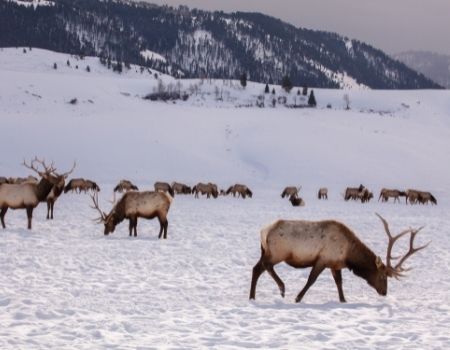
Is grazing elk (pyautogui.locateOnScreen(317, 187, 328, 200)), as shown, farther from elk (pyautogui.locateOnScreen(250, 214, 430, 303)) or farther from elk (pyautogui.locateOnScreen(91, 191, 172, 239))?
elk (pyautogui.locateOnScreen(250, 214, 430, 303))

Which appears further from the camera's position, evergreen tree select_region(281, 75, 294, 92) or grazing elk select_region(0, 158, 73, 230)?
evergreen tree select_region(281, 75, 294, 92)

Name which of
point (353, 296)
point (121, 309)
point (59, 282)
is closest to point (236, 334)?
point (121, 309)

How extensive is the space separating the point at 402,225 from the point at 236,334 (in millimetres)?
17432

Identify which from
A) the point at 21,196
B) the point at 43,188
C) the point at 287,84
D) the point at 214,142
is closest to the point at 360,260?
the point at 21,196

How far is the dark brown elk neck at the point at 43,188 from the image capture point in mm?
17372

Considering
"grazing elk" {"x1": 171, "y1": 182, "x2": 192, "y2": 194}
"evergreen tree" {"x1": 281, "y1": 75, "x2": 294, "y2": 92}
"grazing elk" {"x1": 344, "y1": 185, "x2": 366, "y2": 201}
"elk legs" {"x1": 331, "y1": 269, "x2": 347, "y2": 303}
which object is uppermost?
"evergreen tree" {"x1": 281, "y1": 75, "x2": 294, "y2": 92}

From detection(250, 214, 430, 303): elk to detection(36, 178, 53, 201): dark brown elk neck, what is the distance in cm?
1013

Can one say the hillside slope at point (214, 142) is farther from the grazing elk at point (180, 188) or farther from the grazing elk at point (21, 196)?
the grazing elk at point (21, 196)

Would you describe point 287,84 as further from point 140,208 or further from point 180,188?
point 140,208

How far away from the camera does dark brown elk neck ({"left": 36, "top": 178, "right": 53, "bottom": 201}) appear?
17372 millimetres

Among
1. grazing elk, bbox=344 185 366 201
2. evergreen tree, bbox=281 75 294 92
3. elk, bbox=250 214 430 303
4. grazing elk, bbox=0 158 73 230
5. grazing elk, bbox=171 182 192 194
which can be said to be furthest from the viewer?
evergreen tree, bbox=281 75 294 92

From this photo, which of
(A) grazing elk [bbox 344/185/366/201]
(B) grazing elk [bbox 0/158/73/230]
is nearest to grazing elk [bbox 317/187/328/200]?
(A) grazing elk [bbox 344/185/366/201]

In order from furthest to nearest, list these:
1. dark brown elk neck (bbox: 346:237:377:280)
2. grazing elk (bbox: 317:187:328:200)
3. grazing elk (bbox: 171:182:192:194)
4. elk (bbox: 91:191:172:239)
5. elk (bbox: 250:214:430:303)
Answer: grazing elk (bbox: 317:187:328:200) < grazing elk (bbox: 171:182:192:194) < elk (bbox: 91:191:172:239) < dark brown elk neck (bbox: 346:237:377:280) < elk (bbox: 250:214:430:303)

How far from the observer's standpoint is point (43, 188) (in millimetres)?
17531
